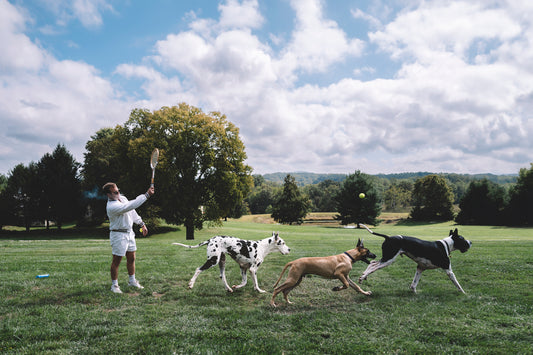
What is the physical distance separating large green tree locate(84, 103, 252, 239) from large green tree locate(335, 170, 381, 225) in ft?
80.9

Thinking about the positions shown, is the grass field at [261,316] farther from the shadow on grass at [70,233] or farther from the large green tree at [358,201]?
the large green tree at [358,201]

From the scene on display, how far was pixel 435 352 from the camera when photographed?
4301 mm

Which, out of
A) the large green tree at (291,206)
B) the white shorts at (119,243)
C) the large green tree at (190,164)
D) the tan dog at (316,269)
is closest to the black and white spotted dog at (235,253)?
the tan dog at (316,269)

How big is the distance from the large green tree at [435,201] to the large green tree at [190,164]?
170 feet

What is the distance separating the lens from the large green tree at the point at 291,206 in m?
58.0

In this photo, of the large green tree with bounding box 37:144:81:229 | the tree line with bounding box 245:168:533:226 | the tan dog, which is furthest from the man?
the large green tree with bounding box 37:144:81:229

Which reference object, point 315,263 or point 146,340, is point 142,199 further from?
point 315,263

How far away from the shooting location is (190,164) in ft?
77.8

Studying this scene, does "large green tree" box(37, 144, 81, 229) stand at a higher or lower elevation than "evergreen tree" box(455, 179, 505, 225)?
higher

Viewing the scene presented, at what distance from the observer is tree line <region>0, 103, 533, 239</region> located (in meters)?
23.3

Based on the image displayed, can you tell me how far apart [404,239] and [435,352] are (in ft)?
10.6

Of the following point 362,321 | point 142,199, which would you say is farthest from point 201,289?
point 362,321

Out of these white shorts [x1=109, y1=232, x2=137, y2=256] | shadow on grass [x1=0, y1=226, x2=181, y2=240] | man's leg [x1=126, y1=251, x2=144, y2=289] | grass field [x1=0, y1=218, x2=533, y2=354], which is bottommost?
shadow on grass [x1=0, y1=226, x2=181, y2=240]

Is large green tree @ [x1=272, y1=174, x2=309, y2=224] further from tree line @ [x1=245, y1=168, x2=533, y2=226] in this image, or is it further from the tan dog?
the tan dog
